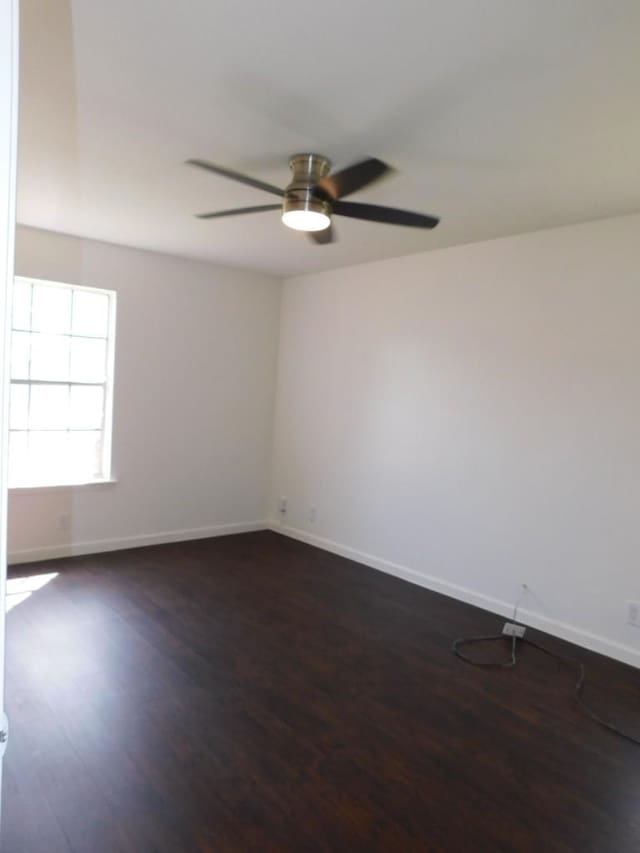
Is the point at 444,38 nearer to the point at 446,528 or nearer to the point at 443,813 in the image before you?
the point at 443,813

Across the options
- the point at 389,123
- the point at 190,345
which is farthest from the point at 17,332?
the point at 389,123

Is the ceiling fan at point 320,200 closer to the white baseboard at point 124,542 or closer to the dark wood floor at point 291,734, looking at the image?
the dark wood floor at point 291,734

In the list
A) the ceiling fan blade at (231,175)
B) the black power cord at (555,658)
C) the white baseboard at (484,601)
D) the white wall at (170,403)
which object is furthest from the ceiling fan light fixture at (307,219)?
the white baseboard at (484,601)

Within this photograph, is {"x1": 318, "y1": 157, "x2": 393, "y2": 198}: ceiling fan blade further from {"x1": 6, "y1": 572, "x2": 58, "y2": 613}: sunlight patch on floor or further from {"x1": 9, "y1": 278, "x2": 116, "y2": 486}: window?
{"x1": 6, "y1": 572, "x2": 58, "y2": 613}: sunlight patch on floor

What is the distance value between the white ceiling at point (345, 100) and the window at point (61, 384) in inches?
47.9

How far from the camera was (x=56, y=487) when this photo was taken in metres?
4.41

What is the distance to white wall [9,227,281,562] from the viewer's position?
443 centimetres

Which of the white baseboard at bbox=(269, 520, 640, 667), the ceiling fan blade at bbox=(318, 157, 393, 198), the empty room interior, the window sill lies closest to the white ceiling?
the empty room interior

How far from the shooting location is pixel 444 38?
1.68 metres

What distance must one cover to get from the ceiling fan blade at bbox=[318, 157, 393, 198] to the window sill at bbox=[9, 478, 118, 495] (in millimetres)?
3226

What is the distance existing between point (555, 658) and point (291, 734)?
5.72 feet

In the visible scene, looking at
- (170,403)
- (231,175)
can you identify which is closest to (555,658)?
(231,175)

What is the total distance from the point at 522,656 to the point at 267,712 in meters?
1.61

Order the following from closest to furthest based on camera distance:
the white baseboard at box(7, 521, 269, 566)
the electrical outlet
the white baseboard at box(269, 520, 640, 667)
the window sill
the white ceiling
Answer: the white ceiling
the white baseboard at box(269, 520, 640, 667)
the electrical outlet
the window sill
the white baseboard at box(7, 521, 269, 566)
